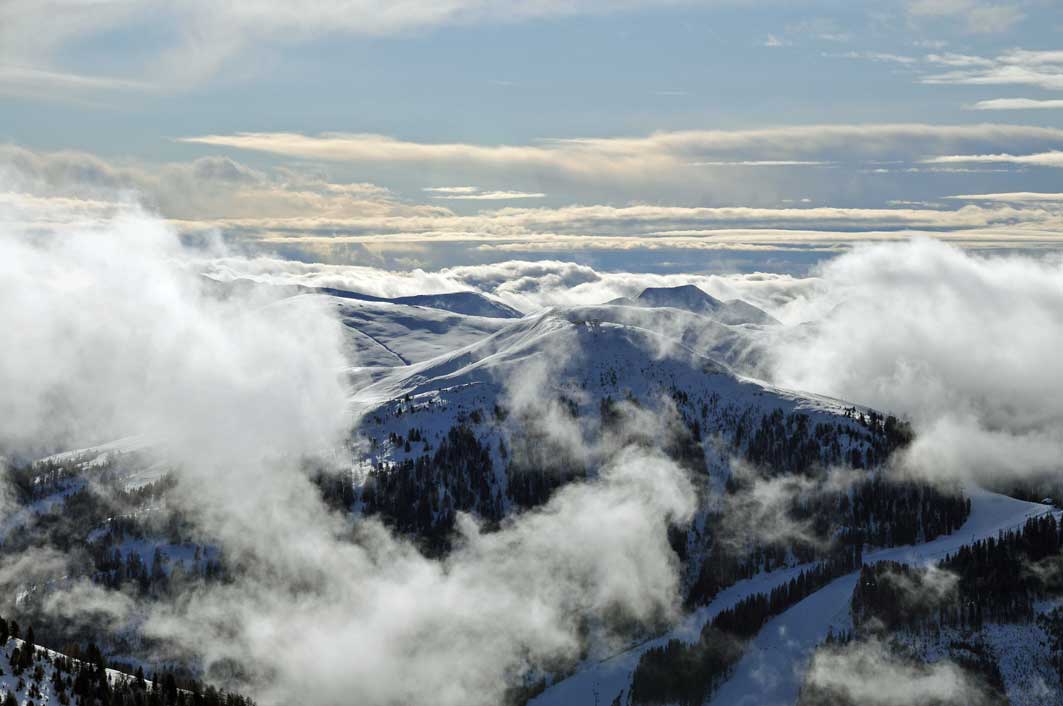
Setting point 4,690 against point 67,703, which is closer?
point 4,690
